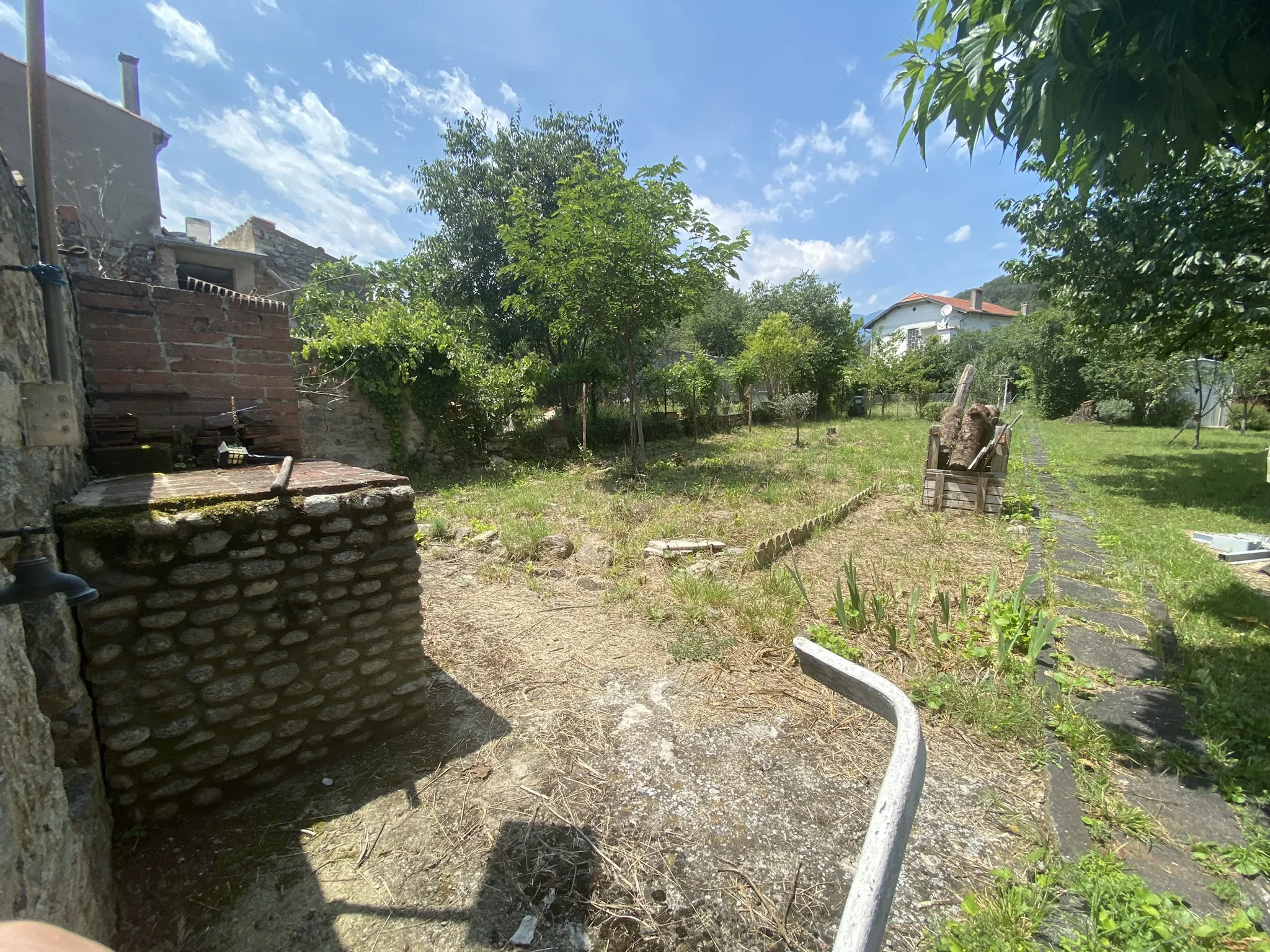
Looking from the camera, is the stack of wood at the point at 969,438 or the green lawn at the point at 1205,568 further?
the stack of wood at the point at 969,438

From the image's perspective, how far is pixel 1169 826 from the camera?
1818 millimetres

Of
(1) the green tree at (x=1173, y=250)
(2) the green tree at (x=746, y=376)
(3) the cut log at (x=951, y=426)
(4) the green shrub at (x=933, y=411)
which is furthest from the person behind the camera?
(4) the green shrub at (x=933, y=411)

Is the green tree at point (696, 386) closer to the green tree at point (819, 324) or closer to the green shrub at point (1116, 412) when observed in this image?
the green tree at point (819, 324)

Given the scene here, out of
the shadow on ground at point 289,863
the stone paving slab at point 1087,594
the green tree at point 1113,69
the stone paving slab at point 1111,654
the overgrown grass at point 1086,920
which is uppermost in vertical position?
the green tree at point 1113,69

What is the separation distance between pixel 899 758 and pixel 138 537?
233 centimetres

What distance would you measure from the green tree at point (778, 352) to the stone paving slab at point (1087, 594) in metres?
13.3

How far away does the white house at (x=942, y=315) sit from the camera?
3456 cm

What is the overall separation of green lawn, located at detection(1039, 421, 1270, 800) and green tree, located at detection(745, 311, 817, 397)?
815 centimetres

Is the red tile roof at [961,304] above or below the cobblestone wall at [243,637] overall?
above

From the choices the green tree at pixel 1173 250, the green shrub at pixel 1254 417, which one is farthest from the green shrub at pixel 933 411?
the green tree at pixel 1173 250

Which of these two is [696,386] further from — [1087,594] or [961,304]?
[961,304]

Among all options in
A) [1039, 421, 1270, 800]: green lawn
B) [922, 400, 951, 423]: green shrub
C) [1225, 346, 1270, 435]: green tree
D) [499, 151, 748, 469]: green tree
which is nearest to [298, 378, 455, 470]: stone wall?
[499, 151, 748, 469]: green tree

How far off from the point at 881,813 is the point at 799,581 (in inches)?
96.9

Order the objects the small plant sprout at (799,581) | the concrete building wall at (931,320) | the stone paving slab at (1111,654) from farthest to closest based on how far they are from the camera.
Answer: the concrete building wall at (931,320) < the small plant sprout at (799,581) < the stone paving slab at (1111,654)
